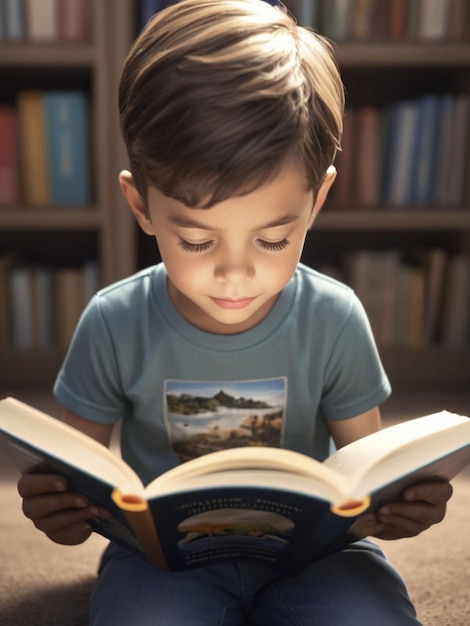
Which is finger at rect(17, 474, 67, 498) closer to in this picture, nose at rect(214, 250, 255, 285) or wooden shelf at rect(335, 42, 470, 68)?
nose at rect(214, 250, 255, 285)

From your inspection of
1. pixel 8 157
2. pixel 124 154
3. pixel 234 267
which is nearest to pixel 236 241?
pixel 234 267

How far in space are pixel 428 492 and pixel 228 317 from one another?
0.25 metres

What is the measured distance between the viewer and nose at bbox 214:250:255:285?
29.8 inches

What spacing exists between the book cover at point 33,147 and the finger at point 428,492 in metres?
1.40

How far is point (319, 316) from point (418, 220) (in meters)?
1.11

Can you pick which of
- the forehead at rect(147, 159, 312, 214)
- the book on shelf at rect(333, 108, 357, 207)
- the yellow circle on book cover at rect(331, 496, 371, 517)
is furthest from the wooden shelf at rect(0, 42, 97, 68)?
the yellow circle on book cover at rect(331, 496, 371, 517)

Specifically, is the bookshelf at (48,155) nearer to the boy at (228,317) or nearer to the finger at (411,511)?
the boy at (228,317)

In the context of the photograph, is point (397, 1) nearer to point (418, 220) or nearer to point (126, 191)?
point (418, 220)

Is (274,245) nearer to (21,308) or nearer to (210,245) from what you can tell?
(210,245)

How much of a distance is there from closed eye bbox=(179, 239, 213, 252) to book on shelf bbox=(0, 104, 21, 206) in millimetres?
1271

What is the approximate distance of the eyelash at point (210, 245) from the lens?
0.77 metres

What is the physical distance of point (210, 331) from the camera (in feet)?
3.05

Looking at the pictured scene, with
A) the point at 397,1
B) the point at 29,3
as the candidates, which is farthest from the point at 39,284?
the point at 397,1

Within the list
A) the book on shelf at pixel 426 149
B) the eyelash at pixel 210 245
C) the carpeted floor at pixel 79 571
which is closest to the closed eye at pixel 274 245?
the eyelash at pixel 210 245
